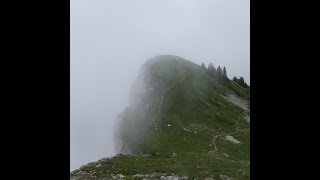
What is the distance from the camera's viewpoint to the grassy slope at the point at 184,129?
162ft

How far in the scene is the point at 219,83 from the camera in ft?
542

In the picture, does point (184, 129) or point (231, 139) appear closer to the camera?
point (231, 139)

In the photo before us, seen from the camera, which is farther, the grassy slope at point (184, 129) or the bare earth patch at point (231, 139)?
the bare earth patch at point (231, 139)

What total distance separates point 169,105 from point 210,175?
80.0 metres

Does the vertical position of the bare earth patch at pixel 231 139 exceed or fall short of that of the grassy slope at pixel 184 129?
it falls short

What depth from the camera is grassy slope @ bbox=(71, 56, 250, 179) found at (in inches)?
1941

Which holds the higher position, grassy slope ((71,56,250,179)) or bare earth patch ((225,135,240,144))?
grassy slope ((71,56,250,179))

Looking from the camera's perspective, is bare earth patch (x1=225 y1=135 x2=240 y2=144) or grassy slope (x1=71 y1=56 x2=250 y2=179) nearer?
grassy slope (x1=71 y1=56 x2=250 y2=179)

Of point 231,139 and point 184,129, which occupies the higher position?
point 184,129

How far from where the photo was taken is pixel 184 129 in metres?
102
